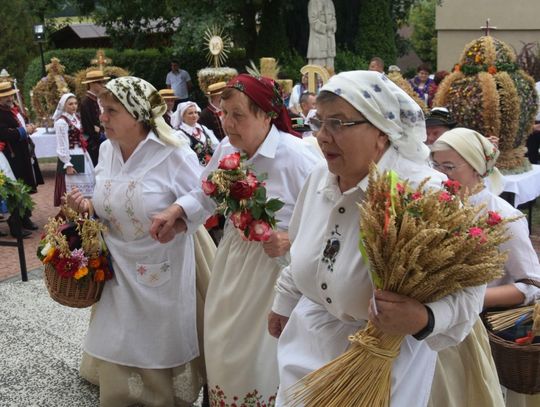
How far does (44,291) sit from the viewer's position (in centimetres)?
681

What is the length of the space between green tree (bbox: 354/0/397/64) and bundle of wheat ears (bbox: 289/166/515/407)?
20.2 m

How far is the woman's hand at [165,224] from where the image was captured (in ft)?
12.2

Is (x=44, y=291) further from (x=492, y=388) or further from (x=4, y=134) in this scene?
(x=492, y=388)

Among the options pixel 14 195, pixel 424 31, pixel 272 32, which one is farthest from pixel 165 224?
pixel 424 31

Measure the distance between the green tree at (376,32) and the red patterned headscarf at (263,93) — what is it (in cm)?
1854

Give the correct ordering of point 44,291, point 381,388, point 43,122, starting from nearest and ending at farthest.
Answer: point 381,388 < point 44,291 < point 43,122

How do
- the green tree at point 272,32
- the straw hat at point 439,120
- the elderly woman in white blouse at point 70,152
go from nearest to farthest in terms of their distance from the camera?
the straw hat at point 439,120, the elderly woman in white blouse at point 70,152, the green tree at point 272,32

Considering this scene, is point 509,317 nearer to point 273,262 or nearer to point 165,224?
point 273,262

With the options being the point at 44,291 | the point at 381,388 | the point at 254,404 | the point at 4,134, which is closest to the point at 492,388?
the point at 381,388

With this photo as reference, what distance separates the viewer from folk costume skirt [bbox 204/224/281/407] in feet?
11.8

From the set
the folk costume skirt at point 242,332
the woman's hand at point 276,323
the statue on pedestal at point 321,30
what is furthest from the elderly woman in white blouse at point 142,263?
the statue on pedestal at point 321,30

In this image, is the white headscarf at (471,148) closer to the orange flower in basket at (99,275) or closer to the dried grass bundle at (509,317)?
the dried grass bundle at (509,317)

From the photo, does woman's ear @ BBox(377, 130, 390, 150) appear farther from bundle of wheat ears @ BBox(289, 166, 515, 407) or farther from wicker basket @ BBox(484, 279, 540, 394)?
wicker basket @ BBox(484, 279, 540, 394)

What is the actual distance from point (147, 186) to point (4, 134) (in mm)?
6356
